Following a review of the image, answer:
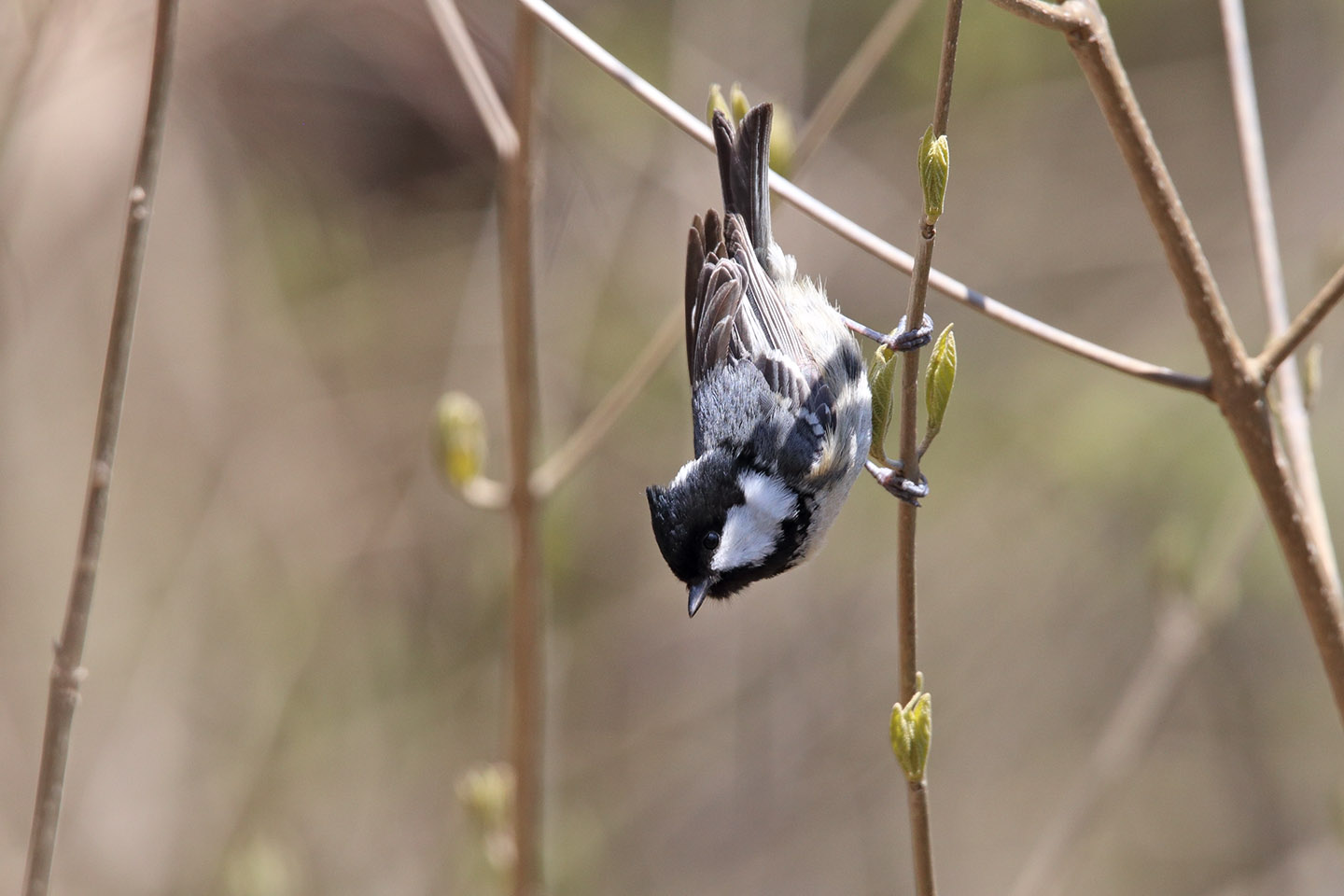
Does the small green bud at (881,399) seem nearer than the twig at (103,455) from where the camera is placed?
No

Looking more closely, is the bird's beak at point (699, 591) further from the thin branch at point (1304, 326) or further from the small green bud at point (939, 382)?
the thin branch at point (1304, 326)

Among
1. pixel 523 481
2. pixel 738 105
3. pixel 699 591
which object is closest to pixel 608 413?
pixel 523 481

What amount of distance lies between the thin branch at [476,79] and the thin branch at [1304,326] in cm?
131

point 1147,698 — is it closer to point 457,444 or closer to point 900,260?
point 900,260

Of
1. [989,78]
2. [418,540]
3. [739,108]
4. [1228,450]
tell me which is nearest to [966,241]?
[989,78]

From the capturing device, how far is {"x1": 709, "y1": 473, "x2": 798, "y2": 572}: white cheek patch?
251 centimetres

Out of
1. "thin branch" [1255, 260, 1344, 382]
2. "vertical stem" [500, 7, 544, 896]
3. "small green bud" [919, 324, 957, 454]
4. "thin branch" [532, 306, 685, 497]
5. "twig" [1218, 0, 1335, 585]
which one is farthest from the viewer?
"thin branch" [532, 306, 685, 497]

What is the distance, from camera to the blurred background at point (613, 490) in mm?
4480

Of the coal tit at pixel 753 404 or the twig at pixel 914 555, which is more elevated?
the coal tit at pixel 753 404

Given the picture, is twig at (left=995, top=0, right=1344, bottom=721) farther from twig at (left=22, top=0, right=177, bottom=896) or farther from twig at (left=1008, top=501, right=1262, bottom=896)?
twig at (left=22, top=0, right=177, bottom=896)

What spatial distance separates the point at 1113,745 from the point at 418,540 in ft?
11.0

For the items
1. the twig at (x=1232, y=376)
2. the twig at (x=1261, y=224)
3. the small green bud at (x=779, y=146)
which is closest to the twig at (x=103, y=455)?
the small green bud at (x=779, y=146)

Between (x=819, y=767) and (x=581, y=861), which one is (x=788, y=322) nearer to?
(x=581, y=861)

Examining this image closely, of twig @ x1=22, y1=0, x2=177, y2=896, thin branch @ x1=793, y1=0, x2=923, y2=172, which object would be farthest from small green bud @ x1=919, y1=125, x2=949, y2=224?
twig @ x1=22, y1=0, x2=177, y2=896
